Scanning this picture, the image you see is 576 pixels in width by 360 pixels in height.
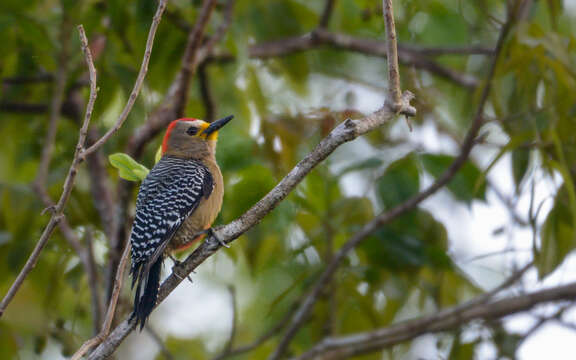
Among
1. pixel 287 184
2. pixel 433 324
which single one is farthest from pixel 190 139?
pixel 287 184

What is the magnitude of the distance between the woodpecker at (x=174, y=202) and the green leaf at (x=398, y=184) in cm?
107

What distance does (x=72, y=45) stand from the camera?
4785 mm

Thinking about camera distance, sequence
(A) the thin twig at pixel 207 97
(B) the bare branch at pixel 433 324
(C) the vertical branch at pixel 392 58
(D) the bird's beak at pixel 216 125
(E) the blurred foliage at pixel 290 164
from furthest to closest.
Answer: (A) the thin twig at pixel 207 97, (D) the bird's beak at pixel 216 125, (B) the bare branch at pixel 433 324, (E) the blurred foliage at pixel 290 164, (C) the vertical branch at pixel 392 58

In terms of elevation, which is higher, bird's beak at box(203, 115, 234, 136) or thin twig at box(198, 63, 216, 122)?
thin twig at box(198, 63, 216, 122)

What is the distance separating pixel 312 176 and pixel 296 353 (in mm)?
1795

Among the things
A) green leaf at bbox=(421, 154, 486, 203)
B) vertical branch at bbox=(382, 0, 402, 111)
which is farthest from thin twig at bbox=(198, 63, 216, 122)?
vertical branch at bbox=(382, 0, 402, 111)

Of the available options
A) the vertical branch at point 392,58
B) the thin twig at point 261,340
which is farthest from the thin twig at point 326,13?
the vertical branch at point 392,58

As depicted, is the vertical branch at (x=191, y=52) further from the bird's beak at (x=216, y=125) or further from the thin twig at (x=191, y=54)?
the bird's beak at (x=216, y=125)

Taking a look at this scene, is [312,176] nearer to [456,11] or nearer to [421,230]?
[421,230]

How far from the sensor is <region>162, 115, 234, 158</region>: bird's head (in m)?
4.79

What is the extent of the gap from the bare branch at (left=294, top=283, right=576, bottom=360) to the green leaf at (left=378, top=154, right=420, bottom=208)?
78 cm

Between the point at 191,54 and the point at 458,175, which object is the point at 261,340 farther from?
the point at 191,54

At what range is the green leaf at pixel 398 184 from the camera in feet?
14.3

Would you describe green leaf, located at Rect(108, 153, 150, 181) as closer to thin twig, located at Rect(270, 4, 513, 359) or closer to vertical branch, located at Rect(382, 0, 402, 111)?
vertical branch, located at Rect(382, 0, 402, 111)
